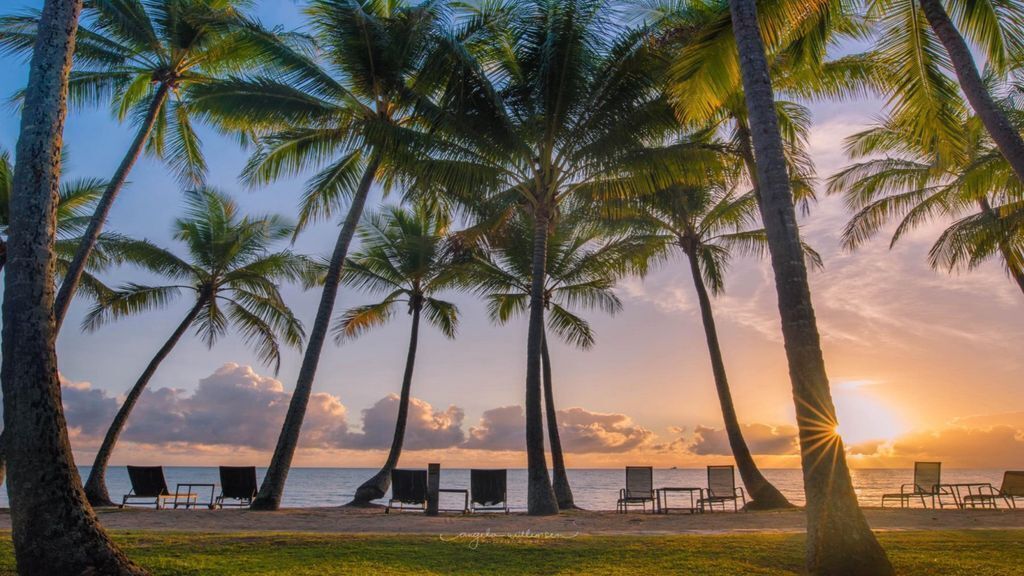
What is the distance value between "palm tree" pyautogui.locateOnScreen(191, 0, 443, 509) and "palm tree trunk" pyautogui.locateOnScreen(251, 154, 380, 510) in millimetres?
20

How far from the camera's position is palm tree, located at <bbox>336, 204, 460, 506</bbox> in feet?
63.0

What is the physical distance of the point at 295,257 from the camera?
63.6 ft

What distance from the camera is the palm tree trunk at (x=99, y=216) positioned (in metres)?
12.8

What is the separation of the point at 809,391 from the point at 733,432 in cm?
1023

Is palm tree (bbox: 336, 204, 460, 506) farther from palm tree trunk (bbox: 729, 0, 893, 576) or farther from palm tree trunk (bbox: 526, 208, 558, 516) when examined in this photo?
palm tree trunk (bbox: 729, 0, 893, 576)

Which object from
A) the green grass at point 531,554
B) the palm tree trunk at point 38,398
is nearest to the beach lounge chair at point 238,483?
the green grass at point 531,554

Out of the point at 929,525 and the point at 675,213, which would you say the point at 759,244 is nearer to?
the point at 675,213

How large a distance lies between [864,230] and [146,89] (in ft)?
63.8

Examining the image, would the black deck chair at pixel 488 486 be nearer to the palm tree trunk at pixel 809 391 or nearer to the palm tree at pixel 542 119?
the palm tree at pixel 542 119

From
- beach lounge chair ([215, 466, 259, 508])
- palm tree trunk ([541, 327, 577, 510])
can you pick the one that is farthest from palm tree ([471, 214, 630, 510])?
beach lounge chair ([215, 466, 259, 508])

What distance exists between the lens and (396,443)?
1880 centimetres

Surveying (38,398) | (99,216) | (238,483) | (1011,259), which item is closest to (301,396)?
(238,483)

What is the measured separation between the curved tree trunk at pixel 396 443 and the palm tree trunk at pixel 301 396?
3.93 metres

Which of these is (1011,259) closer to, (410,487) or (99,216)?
(410,487)
